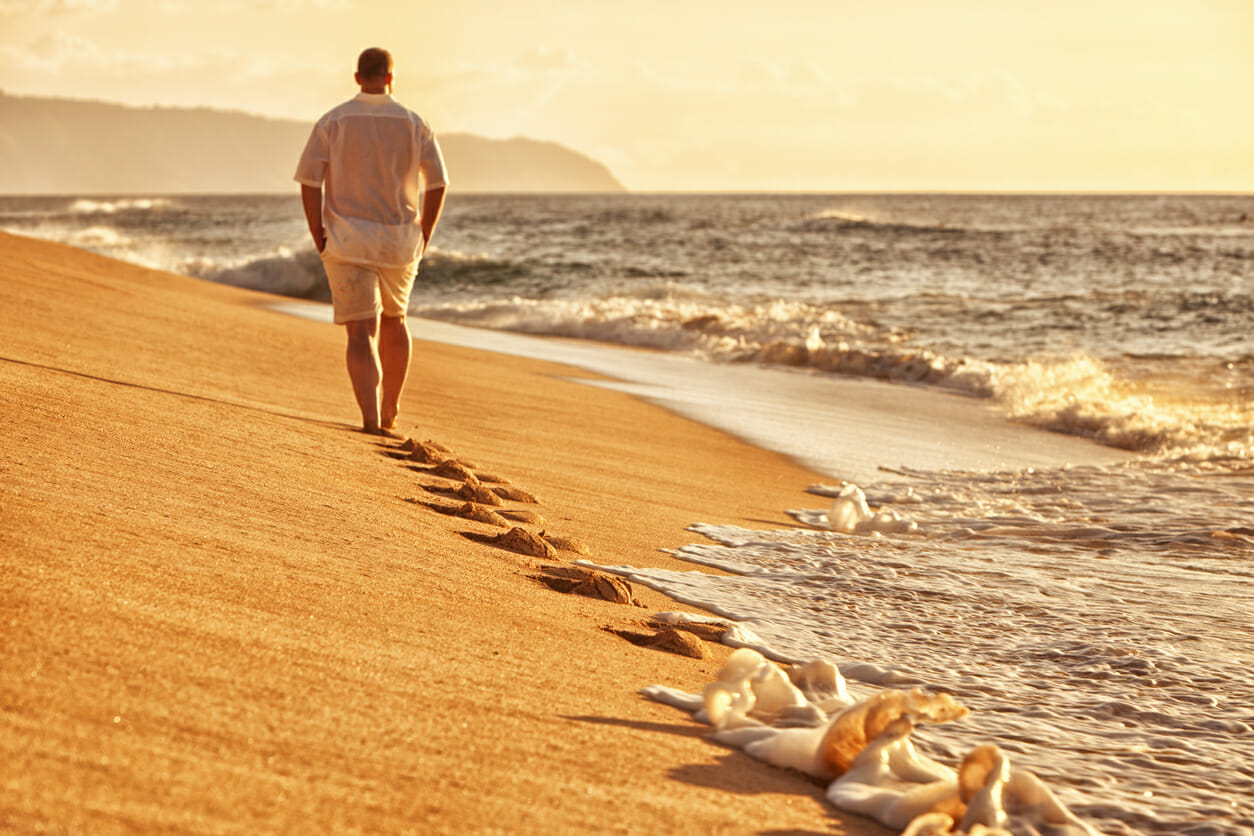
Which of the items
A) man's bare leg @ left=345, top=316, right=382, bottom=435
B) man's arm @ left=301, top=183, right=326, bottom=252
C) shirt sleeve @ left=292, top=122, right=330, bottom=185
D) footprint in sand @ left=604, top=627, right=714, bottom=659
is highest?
shirt sleeve @ left=292, top=122, right=330, bottom=185

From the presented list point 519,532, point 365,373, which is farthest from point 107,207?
point 519,532

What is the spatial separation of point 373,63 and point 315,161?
47 cm

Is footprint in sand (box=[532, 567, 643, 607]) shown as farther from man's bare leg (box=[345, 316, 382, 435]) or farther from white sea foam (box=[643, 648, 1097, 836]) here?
man's bare leg (box=[345, 316, 382, 435])

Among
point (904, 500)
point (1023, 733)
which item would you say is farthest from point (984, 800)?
point (904, 500)

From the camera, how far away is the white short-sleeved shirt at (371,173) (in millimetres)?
4699

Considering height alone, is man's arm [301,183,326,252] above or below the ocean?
above

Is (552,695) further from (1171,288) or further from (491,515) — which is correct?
(1171,288)

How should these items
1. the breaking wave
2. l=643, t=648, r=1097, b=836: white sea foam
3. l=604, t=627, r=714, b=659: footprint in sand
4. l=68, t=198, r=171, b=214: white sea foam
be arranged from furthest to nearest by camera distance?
1. l=68, t=198, r=171, b=214: white sea foam
2. the breaking wave
3. l=604, t=627, r=714, b=659: footprint in sand
4. l=643, t=648, r=1097, b=836: white sea foam

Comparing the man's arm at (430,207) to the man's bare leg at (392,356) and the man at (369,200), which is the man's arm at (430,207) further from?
the man's bare leg at (392,356)

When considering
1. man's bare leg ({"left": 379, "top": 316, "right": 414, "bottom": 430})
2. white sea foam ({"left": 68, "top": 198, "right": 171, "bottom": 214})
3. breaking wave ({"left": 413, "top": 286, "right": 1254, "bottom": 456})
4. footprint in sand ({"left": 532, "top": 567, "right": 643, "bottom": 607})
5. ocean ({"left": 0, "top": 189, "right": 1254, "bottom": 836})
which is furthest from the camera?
white sea foam ({"left": 68, "top": 198, "right": 171, "bottom": 214})

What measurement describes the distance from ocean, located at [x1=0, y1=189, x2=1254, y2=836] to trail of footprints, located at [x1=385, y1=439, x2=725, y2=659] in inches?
11.5

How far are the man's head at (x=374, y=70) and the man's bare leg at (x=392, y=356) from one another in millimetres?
1005

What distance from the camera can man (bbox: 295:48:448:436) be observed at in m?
4.71

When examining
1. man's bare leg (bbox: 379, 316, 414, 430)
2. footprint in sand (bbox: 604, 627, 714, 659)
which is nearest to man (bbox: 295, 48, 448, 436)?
man's bare leg (bbox: 379, 316, 414, 430)
